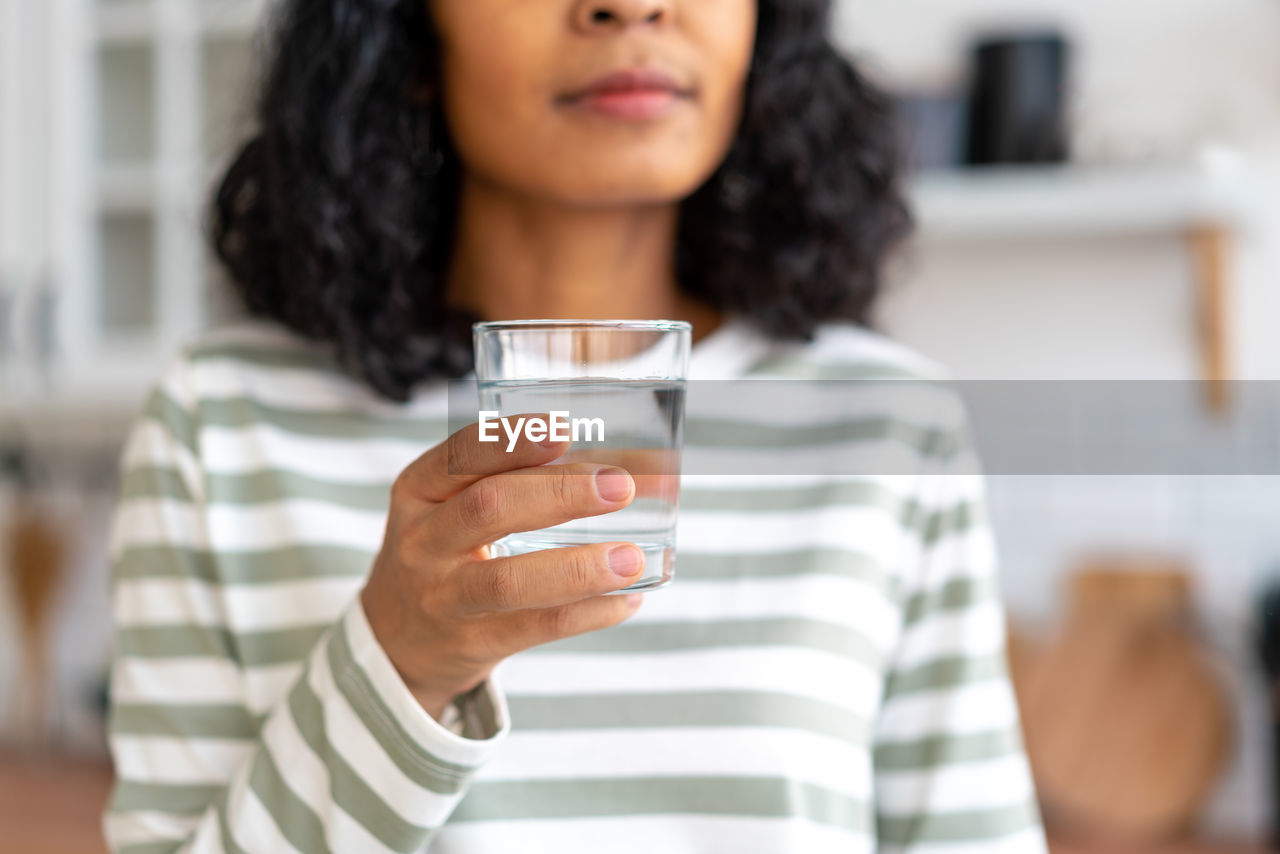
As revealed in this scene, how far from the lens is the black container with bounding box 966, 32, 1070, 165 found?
141 centimetres

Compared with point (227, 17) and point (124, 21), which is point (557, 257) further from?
point (124, 21)

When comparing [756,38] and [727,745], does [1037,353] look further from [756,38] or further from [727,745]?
[727,745]

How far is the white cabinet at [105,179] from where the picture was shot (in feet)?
5.81

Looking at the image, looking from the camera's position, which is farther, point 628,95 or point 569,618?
point 628,95

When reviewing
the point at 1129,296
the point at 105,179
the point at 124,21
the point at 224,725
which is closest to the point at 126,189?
the point at 105,179

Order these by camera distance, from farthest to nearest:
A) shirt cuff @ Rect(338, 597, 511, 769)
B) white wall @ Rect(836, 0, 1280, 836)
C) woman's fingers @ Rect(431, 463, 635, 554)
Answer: white wall @ Rect(836, 0, 1280, 836) → shirt cuff @ Rect(338, 597, 511, 769) → woman's fingers @ Rect(431, 463, 635, 554)

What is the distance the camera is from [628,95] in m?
0.68

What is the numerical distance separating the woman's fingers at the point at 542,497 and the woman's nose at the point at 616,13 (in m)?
0.32

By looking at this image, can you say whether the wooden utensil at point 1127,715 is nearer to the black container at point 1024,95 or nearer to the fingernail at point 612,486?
the black container at point 1024,95

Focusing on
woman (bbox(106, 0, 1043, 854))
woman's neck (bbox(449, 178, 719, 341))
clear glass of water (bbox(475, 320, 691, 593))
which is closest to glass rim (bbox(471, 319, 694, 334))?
clear glass of water (bbox(475, 320, 691, 593))

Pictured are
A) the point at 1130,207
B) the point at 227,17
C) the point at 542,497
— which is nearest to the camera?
the point at 542,497

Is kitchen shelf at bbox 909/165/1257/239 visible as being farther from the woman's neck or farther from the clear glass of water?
the clear glass of water

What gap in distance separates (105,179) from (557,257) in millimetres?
1261

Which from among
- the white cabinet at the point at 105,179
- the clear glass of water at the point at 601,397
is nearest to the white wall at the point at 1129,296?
the white cabinet at the point at 105,179
